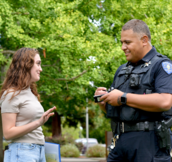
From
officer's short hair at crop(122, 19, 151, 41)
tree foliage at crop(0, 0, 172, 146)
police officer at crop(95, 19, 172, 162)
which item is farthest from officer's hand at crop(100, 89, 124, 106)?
tree foliage at crop(0, 0, 172, 146)

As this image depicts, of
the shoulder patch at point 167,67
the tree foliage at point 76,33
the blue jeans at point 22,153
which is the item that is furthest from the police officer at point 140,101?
the tree foliage at point 76,33

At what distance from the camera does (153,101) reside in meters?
2.50

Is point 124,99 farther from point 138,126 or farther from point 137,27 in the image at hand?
point 137,27

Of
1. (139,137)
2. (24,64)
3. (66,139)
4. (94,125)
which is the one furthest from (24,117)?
(94,125)

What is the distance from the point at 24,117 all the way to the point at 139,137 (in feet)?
3.68

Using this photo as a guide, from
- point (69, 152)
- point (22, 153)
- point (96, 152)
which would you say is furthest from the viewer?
point (69, 152)

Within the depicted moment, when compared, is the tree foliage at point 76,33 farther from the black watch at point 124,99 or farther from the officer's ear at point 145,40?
the black watch at point 124,99

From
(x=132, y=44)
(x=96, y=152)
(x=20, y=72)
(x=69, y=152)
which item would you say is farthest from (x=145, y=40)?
(x=69, y=152)

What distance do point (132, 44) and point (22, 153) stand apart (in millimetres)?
1483

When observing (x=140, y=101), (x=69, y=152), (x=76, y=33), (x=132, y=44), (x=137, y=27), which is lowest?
(x=69, y=152)

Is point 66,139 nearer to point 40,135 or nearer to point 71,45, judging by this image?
point 71,45

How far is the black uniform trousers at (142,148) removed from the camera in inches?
103

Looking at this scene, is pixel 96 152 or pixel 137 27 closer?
pixel 137 27

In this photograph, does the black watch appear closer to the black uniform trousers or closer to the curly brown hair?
A: the black uniform trousers
